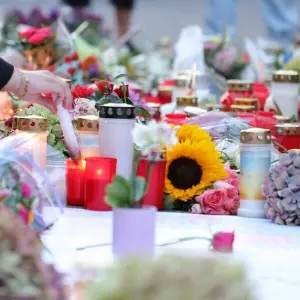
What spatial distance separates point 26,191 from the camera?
2014mm

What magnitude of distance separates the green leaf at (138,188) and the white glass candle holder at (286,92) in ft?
8.07

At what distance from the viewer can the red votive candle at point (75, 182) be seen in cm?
293

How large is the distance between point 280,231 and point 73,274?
96 centimetres

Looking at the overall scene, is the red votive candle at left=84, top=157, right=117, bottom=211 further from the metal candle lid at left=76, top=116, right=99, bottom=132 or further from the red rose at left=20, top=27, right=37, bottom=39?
the red rose at left=20, top=27, right=37, bottom=39

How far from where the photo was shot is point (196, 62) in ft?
18.0

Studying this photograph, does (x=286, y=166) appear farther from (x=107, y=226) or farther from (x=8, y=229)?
(x=8, y=229)

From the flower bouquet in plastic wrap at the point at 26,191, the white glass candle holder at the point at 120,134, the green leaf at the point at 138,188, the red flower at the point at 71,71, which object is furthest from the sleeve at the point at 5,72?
the red flower at the point at 71,71

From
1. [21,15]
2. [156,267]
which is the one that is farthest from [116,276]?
[21,15]

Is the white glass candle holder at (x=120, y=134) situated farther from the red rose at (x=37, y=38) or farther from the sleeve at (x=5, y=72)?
the red rose at (x=37, y=38)

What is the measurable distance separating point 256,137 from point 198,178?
21 centimetres

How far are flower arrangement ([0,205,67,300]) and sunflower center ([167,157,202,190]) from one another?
4.76 feet

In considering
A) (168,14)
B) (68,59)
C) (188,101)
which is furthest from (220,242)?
(168,14)

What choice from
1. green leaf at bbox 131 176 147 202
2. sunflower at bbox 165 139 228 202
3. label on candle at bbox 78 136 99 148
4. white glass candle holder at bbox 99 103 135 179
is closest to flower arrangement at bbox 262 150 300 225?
sunflower at bbox 165 139 228 202

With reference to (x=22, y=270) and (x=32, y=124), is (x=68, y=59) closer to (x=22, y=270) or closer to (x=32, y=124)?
(x=32, y=124)
